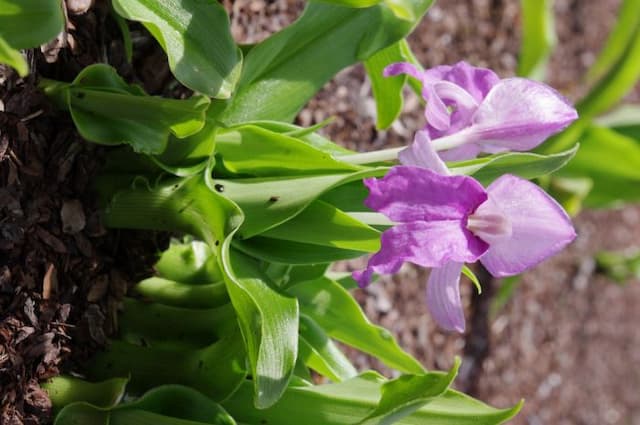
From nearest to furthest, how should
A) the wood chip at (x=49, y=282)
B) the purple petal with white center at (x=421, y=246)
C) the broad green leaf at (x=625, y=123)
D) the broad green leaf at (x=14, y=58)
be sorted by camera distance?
the broad green leaf at (x=14, y=58) < the purple petal with white center at (x=421, y=246) < the wood chip at (x=49, y=282) < the broad green leaf at (x=625, y=123)

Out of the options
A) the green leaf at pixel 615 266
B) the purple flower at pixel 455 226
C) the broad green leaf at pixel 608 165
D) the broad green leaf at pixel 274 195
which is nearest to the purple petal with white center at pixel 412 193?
the purple flower at pixel 455 226

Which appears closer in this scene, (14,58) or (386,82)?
(14,58)

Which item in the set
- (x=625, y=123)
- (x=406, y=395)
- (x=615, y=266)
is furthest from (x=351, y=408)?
A: (x=615, y=266)

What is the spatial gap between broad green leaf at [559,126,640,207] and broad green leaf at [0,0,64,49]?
167 centimetres

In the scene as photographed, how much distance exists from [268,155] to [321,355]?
368mm

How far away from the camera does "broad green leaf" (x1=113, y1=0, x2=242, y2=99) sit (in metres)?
1.11

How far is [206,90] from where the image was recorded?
113 cm

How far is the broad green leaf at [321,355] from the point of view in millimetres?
1360

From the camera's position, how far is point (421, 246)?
985 millimetres

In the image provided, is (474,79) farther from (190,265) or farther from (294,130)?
(190,265)

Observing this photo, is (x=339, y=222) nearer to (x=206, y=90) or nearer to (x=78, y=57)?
(x=206, y=90)

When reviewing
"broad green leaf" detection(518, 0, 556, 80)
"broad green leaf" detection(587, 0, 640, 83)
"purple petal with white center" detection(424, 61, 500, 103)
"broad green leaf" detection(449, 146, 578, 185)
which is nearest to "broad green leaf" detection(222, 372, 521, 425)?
"broad green leaf" detection(449, 146, 578, 185)

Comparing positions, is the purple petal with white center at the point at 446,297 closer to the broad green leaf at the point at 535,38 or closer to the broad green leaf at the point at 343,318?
the broad green leaf at the point at 343,318

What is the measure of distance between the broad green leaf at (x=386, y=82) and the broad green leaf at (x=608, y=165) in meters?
1.00
